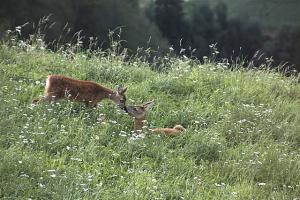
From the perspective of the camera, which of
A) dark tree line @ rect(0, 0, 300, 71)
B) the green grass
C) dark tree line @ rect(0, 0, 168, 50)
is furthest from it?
dark tree line @ rect(0, 0, 300, 71)

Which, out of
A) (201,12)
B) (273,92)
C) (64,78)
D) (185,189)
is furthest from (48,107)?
(201,12)

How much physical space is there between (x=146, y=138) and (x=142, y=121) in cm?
52

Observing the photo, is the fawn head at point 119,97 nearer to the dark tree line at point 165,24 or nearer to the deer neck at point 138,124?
the deer neck at point 138,124

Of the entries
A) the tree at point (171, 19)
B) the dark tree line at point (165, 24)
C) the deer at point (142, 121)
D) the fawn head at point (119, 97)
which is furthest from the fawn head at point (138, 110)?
the tree at point (171, 19)

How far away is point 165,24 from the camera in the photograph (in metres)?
16.8

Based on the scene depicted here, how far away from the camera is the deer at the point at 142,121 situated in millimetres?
6730

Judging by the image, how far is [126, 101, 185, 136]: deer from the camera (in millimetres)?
6730

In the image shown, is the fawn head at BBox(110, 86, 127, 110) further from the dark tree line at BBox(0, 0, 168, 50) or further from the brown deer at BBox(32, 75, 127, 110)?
the dark tree line at BBox(0, 0, 168, 50)

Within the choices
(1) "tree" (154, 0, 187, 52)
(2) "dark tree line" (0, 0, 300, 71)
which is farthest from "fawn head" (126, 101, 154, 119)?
(1) "tree" (154, 0, 187, 52)

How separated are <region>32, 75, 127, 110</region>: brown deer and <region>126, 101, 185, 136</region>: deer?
10.3 inches

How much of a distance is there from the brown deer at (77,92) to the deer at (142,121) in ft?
0.86

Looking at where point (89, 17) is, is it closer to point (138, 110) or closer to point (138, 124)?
point (138, 110)

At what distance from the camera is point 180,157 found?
622 centimetres

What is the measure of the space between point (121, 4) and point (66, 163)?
43.7 ft
